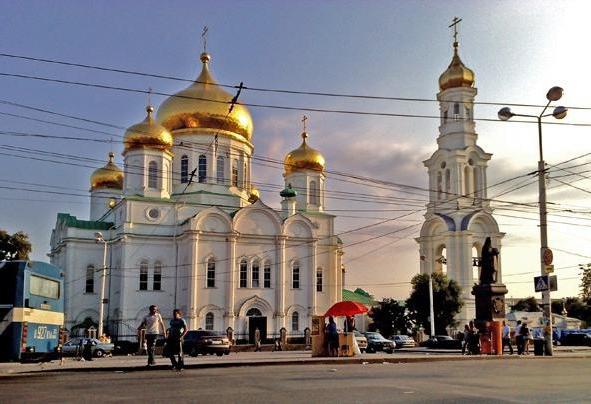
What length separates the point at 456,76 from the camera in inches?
2454

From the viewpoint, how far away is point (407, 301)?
55875 mm

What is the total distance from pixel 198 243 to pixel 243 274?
4.21 meters

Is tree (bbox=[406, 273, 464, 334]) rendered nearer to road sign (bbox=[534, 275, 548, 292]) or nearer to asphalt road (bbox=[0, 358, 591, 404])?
road sign (bbox=[534, 275, 548, 292])

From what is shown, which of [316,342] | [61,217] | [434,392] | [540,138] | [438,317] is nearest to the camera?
[434,392]

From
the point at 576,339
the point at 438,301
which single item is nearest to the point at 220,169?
the point at 438,301

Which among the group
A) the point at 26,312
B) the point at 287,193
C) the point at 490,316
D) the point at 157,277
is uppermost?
the point at 287,193

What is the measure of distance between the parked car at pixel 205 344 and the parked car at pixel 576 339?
22.5 m

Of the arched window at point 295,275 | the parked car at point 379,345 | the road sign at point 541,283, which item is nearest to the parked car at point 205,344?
the parked car at point 379,345

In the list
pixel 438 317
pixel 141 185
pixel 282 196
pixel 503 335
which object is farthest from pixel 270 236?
pixel 503 335

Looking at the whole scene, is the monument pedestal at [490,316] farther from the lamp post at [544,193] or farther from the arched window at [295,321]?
the arched window at [295,321]

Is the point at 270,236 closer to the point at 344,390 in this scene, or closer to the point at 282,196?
the point at 282,196

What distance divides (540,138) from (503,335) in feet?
25.9

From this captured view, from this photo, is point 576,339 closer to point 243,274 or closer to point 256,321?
point 256,321

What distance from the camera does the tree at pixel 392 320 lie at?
56.8m
